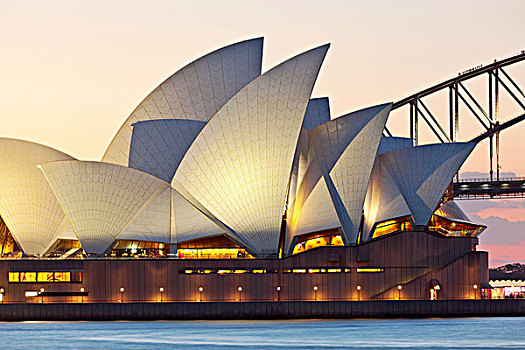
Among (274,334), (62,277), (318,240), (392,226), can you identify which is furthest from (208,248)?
(274,334)

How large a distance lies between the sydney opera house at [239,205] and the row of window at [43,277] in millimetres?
64

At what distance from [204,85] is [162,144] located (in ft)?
Result: 16.0

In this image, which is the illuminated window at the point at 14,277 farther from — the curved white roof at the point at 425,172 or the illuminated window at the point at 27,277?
the curved white roof at the point at 425,172

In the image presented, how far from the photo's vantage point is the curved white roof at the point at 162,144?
236 ft

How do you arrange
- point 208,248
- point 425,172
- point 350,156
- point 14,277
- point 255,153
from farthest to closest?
point 208,248 < point 425,172 < point 14,277 < point 350,156 < point 255,153

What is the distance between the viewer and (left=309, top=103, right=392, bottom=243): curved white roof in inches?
2648

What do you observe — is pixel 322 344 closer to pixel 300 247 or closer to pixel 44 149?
pixel 300 247

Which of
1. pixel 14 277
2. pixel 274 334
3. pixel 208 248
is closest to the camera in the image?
pixel 274 334

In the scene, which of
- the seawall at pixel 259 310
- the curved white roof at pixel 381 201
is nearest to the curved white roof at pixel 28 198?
the seawall at pixel 259 310

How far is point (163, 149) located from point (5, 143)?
10498 mm

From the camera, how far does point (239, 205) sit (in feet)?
222

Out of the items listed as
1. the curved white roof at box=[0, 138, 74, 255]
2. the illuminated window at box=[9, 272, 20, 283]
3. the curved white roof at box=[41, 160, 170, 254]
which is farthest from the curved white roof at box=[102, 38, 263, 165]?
the illuminated window at box=[9, 272, 20, 283]

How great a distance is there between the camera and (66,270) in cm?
6894

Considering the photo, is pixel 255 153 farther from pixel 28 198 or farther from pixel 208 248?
pixel 28 198
